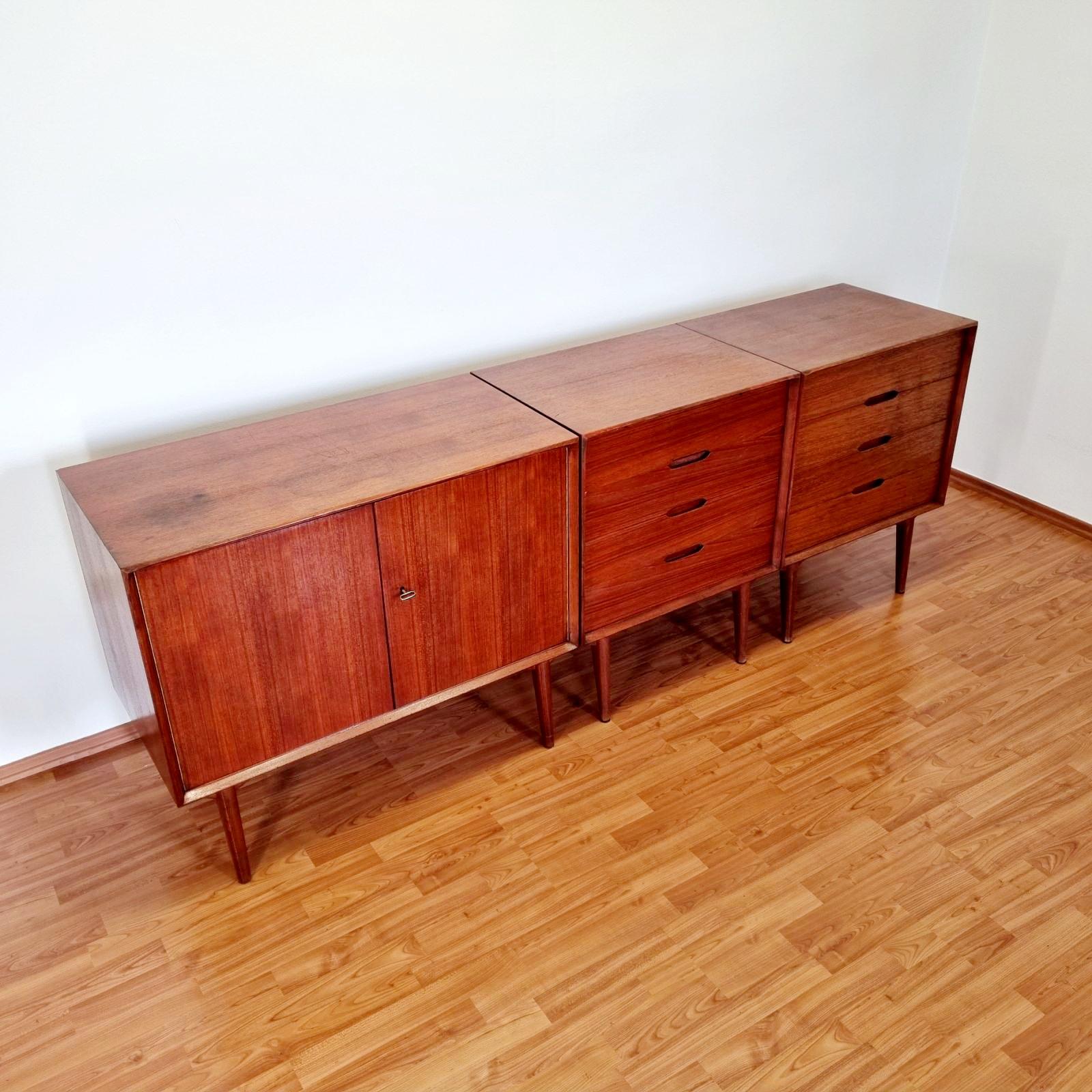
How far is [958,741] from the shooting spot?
6.71 ft

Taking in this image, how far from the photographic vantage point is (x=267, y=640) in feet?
5.29

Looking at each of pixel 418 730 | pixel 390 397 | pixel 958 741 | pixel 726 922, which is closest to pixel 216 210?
pixel 390 397

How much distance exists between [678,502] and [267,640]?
798mm

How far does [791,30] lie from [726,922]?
1.82 meters

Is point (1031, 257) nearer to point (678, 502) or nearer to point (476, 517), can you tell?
point (678, 502)

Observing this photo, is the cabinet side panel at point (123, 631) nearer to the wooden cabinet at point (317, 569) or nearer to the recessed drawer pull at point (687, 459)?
the wooden cabinet at point (317, 569)

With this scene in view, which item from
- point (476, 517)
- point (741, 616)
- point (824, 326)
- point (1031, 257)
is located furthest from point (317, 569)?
point (1031, 257)

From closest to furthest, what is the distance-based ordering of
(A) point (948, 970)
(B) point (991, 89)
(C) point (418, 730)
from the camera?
1. (A) point (948, 970)
2. (C) point (418, 730)
3. (B) point (991, 89)

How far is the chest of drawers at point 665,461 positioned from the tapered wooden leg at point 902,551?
16.5 inches

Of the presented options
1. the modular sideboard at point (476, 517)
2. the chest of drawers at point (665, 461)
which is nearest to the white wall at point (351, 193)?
the modular sideboard at point (476, 517)

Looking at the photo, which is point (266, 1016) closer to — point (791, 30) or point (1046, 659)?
point (1046, 659)

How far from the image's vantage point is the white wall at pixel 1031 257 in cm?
249

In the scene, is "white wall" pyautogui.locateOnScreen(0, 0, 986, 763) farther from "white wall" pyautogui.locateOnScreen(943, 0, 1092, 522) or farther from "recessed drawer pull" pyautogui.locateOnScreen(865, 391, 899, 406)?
"recessed drawer pull" pyautogui.locateOnScreen(865, 391, 899, 406)

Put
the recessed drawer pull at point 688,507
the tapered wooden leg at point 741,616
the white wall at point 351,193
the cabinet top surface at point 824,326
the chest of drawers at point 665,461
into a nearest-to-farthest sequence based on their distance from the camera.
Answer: the white wall at point 351,193 < the chest of drawers at point 665,461 < the recessed drawer pull at point 688,507 < the cabinet top surface at point 824,326 < the tapered wooden leg at point 741,616
